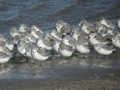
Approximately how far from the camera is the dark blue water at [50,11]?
1045 centimetres

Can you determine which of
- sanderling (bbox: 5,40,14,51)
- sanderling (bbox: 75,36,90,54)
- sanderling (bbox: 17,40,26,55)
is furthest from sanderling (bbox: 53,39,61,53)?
sanderling (bbox: 5,40,14,51)

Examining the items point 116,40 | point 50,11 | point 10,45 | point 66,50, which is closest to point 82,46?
point 66,50

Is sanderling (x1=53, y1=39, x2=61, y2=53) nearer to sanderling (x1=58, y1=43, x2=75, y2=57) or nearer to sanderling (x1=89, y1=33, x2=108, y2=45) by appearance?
sanderling (x1=58, y1=43, x2=75, y2=57)

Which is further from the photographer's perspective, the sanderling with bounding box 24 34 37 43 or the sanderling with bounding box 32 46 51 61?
the sanderling with bounding box 24 34 37 43

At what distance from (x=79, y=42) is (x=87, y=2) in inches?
242

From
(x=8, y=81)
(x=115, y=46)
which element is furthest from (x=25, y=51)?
(x=115, y=46)

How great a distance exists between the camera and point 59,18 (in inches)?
421

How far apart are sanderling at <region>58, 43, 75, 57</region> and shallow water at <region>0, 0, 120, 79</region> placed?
0.44ft

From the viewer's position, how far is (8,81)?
5301mm

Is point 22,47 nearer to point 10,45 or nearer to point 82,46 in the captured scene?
point 10,45

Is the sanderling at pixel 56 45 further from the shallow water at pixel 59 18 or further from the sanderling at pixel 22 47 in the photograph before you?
the sanderling at pixel 22 47

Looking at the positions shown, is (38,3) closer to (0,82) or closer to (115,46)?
(115,46)

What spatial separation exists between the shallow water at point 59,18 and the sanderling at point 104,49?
0.12 meters

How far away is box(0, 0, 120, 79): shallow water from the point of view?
5434 millimetres
